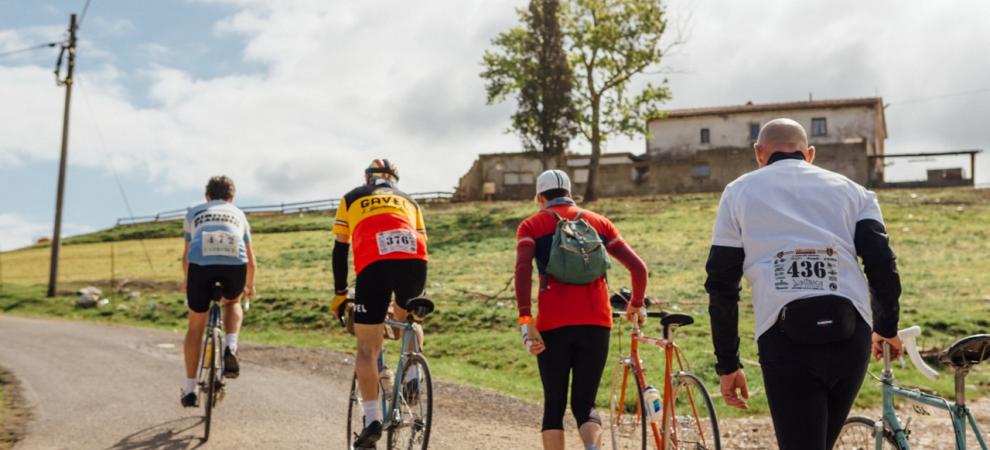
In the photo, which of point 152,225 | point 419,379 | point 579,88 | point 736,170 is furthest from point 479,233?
point 419,379

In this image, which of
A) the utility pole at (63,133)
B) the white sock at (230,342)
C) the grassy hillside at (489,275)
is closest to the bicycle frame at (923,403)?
the white sock at (230,342)

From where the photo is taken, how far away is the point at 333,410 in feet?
32.8

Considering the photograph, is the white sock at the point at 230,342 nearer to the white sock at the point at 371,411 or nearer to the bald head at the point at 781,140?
the white sock at the point at 371,411

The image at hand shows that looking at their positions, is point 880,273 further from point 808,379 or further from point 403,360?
point 403,360

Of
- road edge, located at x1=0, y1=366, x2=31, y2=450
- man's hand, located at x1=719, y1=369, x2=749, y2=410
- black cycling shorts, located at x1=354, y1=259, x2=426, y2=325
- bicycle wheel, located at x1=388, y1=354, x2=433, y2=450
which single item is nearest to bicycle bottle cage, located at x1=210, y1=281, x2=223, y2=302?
road edge, located at x1=0, y1=366, x2=31, y2=450

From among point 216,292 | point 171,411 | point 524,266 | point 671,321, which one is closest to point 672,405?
point 671,321

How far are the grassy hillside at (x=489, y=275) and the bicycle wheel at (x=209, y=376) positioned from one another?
5.02 m

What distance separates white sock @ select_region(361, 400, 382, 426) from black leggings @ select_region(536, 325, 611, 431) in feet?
4.49

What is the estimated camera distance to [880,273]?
13.3ft

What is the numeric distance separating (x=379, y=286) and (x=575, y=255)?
158cm

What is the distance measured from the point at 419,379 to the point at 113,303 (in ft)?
73.0

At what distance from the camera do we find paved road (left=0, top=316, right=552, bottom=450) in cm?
842

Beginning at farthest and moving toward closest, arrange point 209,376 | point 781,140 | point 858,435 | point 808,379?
point 209,376
point 858,435
point 781,140
point 808,379

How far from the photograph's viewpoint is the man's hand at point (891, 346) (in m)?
4.22
